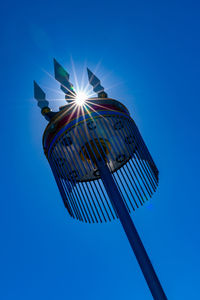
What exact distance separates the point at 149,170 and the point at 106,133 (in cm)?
225

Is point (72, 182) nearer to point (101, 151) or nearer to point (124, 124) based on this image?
point (101, 151)

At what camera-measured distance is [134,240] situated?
6.89m

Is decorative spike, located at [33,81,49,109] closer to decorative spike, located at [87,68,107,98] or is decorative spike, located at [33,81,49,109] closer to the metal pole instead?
decorative spike, located at [87,68,107,98]

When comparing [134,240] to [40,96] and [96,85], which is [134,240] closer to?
[96,85]

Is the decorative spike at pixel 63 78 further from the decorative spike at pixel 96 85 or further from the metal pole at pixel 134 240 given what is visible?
the metal pole at pixel 134 240

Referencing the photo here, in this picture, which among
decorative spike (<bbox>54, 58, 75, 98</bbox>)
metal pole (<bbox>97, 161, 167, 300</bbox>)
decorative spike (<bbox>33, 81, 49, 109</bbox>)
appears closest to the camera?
metal pole (<bbox>97, 161, 167, 300</bbox>)

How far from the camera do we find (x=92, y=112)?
8.20 meters

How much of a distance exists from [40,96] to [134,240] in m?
6.30

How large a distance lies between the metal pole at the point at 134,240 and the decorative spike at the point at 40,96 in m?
3.11

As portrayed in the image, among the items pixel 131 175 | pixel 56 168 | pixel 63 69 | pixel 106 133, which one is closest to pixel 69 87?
pixel 63 69

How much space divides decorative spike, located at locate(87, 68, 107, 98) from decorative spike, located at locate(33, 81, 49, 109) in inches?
77.9

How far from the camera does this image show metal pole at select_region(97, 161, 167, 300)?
620 centimetres

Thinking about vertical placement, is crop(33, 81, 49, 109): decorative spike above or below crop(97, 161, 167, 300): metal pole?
above

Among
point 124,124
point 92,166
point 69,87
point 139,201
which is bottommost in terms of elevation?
point 139,201
